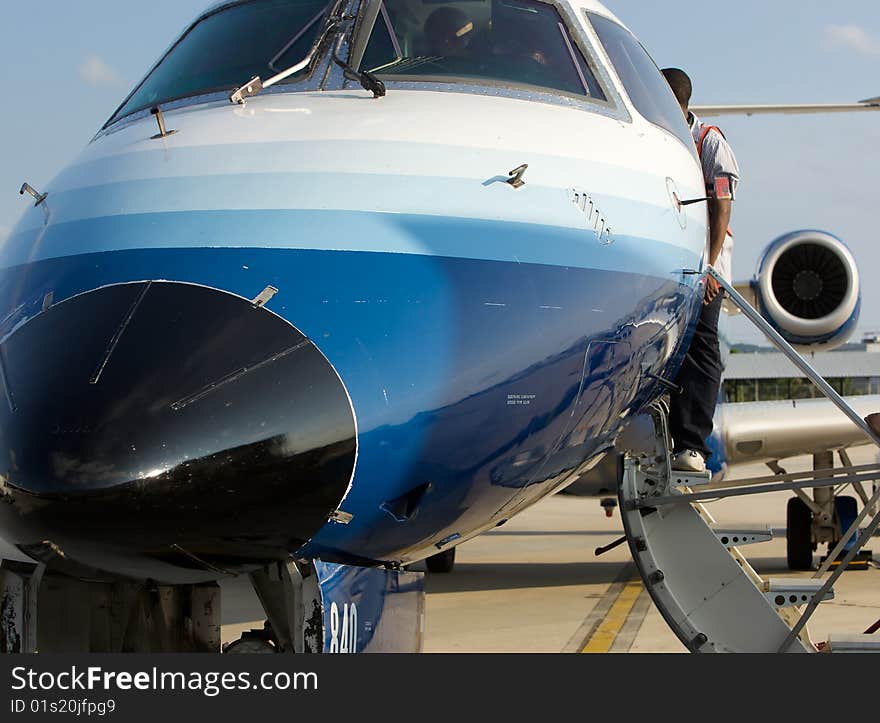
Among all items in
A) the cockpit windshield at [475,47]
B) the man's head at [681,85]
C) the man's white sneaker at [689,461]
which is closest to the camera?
the cockpit windshield at [475,47]

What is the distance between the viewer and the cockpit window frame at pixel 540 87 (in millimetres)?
4816

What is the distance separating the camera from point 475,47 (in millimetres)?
5082

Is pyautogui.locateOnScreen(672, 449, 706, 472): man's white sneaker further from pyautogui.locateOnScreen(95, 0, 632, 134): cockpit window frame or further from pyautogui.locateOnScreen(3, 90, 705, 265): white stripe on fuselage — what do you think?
pyautogui.locateOnScreen(95, 0, 632, 134): cockpit window frame

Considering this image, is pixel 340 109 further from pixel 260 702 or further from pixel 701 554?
pixel 701 554

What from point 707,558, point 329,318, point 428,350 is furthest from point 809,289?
point 329,318

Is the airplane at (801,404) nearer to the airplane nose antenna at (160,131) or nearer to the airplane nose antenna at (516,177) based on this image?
the airplane nose antenna at (516,177)

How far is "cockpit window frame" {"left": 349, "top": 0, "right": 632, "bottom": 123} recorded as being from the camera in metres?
4.82

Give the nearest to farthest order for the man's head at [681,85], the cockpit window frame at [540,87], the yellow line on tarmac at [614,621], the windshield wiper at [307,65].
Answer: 1. the windshield wiper at [307,65]
2. the cockpit window frame at [540,87]
3. the man's head at [681,85]
4. the yellow line on tarmac at [614,621]

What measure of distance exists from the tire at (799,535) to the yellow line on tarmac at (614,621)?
6.96ft

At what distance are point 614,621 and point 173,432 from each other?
7485 mm

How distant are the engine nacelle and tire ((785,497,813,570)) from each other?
181 centimetres

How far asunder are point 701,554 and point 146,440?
10.8 ft

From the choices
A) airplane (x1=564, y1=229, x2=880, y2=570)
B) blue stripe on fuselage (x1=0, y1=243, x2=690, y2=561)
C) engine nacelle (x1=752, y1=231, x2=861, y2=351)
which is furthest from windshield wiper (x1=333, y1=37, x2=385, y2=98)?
engine nacelle (x1=752, y1=231, x2=861, y2=351)

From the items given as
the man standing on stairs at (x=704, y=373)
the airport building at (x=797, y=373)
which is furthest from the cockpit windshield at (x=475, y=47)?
the airport building at (x=797, y=373)
